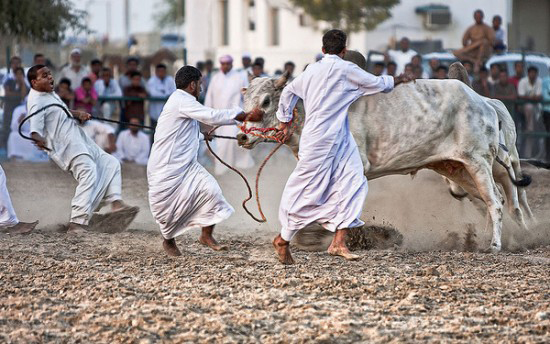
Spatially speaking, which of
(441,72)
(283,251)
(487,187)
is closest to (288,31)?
(441,72)

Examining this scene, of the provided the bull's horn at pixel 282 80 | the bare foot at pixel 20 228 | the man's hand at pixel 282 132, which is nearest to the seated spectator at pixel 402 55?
the bare foot at pixel 20 228

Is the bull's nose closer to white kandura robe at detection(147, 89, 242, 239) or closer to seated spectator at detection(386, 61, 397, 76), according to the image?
white kandura robe at detection(147, 89, 242, 239)

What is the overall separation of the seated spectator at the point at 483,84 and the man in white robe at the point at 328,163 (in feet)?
27.9

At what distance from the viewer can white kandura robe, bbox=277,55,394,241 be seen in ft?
25.9

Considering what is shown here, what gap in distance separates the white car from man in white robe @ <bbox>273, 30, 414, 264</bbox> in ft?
31.7

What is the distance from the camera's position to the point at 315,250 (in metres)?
8.80

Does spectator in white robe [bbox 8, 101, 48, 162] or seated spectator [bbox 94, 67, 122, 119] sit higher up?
seated spectator [bbox 94, 67, 122, 119]

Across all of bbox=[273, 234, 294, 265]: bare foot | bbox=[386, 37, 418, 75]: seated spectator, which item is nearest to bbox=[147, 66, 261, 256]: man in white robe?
bbox=[273, 234, 294, 265]: bare foot

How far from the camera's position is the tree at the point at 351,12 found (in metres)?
29.6

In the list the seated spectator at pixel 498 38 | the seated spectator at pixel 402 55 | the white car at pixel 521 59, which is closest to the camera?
the white car at pixel 521 59

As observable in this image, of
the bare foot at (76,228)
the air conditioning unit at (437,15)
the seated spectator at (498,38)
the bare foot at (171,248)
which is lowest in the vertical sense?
the bare foot at (76,228)

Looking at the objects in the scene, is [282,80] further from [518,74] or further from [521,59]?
[521,59]

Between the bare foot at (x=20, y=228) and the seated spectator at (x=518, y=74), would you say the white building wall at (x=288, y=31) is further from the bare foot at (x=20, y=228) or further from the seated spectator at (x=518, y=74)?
the bare foot at (x=20, y=228)

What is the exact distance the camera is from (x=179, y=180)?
836 cm
